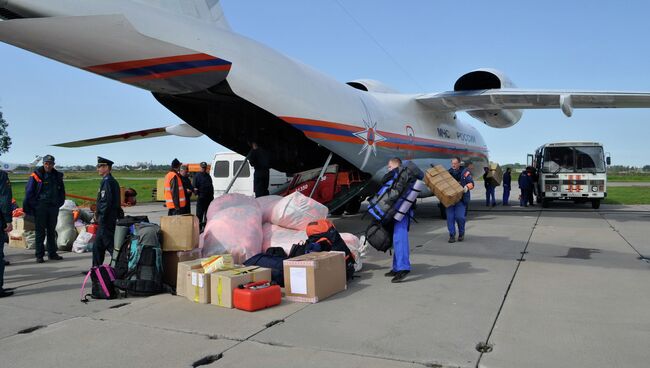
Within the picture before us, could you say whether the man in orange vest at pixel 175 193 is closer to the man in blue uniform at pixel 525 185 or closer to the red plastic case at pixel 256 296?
the red plastic case at pixel 256 296

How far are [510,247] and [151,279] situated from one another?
238 inches

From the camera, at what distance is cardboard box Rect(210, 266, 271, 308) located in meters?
4.65

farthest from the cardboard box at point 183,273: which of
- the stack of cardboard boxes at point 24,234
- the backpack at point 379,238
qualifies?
the stack of cardboard boxes at point 24,234

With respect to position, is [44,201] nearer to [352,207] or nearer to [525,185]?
[352,207]

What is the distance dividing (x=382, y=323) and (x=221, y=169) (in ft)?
39.0

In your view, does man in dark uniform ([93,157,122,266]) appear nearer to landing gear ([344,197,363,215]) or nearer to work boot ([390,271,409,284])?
work boot ([390,271,409,284])

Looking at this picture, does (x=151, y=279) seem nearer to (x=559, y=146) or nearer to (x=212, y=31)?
(x=212, y=31)

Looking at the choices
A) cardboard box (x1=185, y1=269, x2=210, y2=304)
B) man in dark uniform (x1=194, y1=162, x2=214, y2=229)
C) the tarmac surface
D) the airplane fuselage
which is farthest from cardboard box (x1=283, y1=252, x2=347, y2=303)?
man in dark uniform (x1=194, y1=162, x2=214, y2=229)

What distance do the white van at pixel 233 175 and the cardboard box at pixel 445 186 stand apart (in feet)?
20.8

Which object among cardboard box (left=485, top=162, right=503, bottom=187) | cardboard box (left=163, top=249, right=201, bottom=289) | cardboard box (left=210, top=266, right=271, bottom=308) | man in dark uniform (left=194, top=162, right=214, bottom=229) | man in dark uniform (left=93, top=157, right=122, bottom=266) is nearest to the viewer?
cardboard box (left=210, top=266, right=271, bottom=308)

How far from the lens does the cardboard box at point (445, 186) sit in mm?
8512

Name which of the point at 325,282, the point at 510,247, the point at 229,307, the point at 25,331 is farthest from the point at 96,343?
the point at 510,247

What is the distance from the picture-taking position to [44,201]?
7.30m

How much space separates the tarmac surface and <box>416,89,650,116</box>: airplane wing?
6025mm
